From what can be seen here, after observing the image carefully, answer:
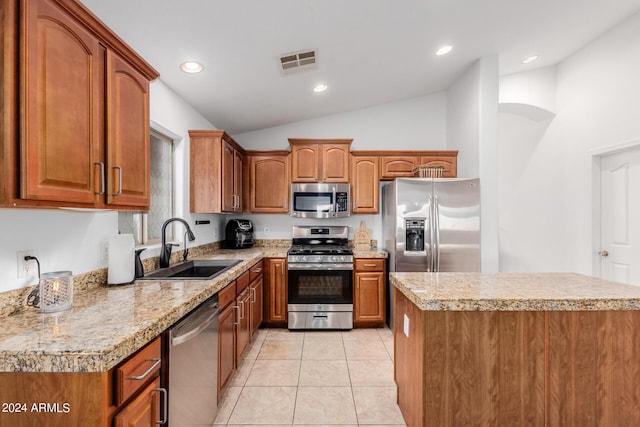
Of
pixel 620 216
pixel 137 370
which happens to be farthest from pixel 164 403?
pixel 620 216

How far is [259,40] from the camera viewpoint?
2.06m

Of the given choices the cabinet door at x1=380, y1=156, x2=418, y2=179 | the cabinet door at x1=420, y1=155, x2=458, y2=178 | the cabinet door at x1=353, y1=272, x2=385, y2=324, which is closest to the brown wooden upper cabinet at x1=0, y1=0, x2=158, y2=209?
the cabinet door at x1=353, y1=272, x2=385, y2=324

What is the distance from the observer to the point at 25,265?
4.19ft

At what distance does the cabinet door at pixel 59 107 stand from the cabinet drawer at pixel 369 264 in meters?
2.65

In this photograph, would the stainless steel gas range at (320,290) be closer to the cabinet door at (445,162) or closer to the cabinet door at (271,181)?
the cabinet door at (271,181)

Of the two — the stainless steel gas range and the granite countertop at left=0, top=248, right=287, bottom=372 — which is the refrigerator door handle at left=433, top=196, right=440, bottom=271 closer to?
the stainless steel gas range

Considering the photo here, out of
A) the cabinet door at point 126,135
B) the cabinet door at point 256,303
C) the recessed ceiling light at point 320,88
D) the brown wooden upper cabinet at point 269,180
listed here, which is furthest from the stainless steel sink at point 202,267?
the recessed ceiling light at point 320,88

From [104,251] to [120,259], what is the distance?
146mm

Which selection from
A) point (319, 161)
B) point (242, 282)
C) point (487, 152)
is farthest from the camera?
point (319, 161)

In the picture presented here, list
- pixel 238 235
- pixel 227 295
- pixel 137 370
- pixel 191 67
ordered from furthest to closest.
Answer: pixel 238 235 < pixel 191 67 < pixel 227 295 < pixel 137 370

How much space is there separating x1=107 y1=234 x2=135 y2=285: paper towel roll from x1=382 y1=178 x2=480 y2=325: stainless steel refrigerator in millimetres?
2435

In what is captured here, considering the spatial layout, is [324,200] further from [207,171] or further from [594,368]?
[594,368]

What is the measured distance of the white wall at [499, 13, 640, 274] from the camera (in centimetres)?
295

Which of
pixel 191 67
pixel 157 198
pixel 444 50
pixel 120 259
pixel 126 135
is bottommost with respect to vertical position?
pixel 120 259
